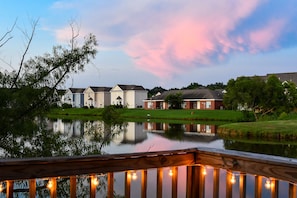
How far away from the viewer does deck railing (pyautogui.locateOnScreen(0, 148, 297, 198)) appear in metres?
2.16

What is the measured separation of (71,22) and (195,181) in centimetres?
322

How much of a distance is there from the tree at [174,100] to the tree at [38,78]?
4760 cm

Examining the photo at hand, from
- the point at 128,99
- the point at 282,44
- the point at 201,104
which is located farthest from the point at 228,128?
the point at 128,99

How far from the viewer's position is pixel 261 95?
111ft

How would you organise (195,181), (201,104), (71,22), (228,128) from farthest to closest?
(201,104), (228,128), (71,22), (195,181)

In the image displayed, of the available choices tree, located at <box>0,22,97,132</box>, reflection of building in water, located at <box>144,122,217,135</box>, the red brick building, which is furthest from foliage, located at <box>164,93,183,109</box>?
tree, located at <box>0,22,97,132</box>

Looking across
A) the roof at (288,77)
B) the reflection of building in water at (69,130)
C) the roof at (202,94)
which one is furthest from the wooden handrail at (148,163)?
the roof at (288,77)

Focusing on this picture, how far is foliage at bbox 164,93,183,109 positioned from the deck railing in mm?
49982

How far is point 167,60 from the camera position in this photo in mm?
31219

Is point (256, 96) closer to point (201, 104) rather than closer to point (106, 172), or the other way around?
point (201, 104)

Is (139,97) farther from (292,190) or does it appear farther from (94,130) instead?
(292,190)

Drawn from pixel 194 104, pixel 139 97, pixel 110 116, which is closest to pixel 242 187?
pixel 110 116

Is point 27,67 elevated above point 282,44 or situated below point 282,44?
below

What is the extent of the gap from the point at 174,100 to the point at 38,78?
48.0 m
